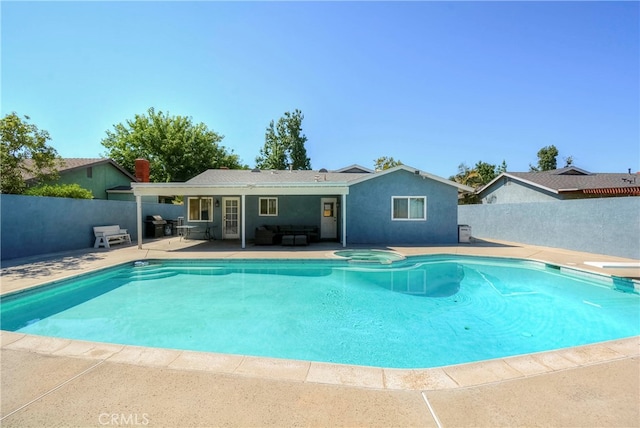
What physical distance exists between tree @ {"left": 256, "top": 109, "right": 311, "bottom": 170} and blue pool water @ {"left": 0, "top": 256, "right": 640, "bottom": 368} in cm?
2702

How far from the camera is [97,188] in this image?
827 inches

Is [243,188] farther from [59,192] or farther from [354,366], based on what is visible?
[354,366]

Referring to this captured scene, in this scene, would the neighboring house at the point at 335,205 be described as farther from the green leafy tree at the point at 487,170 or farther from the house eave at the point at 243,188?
the green leafy tree at the point at 487,170

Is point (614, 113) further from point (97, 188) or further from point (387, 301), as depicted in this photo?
point (97, 188)

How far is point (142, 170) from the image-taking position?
22.5 m

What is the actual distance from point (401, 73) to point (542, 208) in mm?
9689

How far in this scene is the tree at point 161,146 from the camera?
29.3 m

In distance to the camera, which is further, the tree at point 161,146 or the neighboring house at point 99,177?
the tree at point 161,146

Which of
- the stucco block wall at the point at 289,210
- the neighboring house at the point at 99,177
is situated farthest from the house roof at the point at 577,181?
the neighboring house at the point at 99,177

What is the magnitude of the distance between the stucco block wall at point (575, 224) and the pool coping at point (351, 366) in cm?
989

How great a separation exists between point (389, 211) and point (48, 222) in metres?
14.5

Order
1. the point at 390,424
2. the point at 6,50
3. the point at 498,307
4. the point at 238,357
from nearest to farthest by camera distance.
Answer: the point at 390,424
the point at 238,357
the point at 498,307
the point at 6,50

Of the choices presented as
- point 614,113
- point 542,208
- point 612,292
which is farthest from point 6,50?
point 614,113

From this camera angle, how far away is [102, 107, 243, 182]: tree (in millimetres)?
29297
